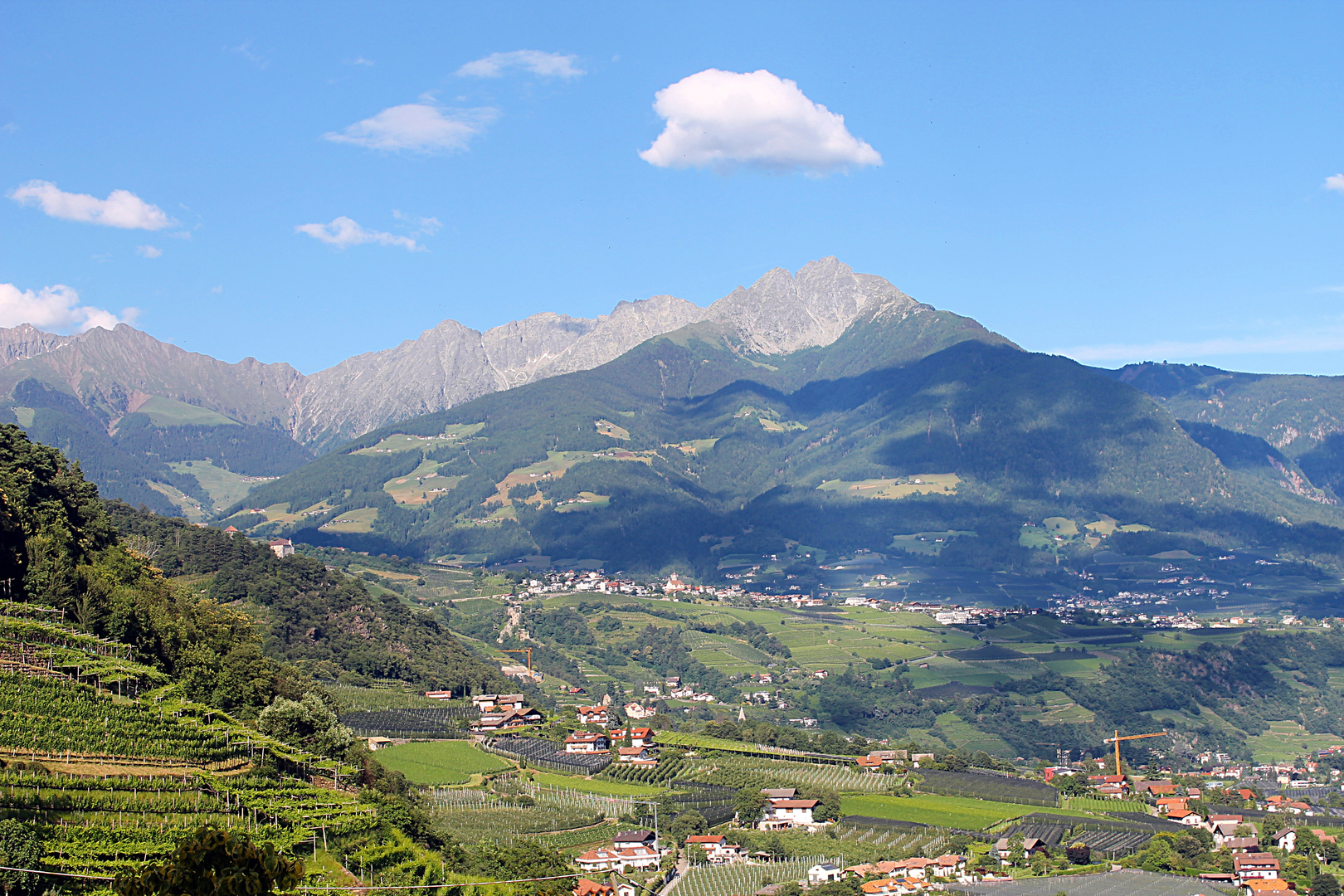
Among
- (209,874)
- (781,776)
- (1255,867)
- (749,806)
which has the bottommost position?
(1255,867)

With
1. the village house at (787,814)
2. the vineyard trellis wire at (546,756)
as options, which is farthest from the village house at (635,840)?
the vineyard trellis wire at (546,756)

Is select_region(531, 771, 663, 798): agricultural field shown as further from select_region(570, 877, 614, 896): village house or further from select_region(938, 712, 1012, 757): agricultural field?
select_region(938, 712, 1012, 757): agricultural field

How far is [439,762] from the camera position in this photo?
61938 mm

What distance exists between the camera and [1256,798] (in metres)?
81.7

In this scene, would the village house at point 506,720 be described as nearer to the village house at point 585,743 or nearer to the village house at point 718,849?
the village house at point 585,743

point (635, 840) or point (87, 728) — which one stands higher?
point (87, 728)

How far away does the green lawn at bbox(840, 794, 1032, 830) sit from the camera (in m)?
63.8

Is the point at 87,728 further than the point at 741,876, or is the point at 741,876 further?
the point at 741,876

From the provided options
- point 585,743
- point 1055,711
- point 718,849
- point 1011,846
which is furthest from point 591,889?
point 1055,711

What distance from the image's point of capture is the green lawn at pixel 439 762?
58312mm

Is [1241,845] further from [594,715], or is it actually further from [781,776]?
[594,715]

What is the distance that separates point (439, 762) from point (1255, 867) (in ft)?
121

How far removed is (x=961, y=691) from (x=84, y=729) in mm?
92862

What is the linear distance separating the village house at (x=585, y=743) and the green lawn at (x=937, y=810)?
14208mm
